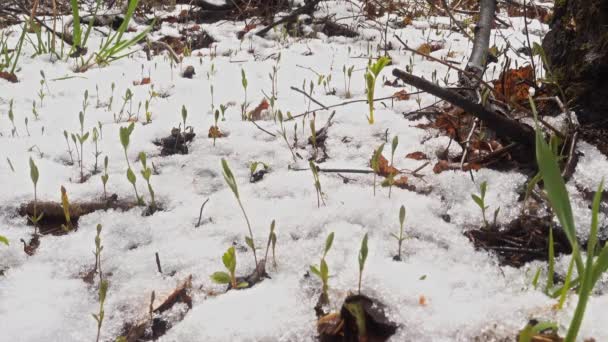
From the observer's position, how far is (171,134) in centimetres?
240

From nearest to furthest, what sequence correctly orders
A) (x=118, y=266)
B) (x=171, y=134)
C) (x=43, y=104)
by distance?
(x=118, y=266)
(x=171, y=134)
(x=43, y=104)

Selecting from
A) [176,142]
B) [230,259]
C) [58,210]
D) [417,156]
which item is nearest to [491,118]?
[417,156]

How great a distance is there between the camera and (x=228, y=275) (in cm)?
122

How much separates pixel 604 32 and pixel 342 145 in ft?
3.75

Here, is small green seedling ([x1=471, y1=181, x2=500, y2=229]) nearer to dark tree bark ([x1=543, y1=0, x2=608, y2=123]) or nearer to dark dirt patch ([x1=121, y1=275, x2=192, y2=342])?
dark tree bark ([x1=543, y1=0, x2=608, y2=123])

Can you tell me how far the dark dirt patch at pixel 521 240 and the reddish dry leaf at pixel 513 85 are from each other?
2.60ft

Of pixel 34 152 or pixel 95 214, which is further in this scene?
pixel 34 152

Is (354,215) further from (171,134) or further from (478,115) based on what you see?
(171,134)

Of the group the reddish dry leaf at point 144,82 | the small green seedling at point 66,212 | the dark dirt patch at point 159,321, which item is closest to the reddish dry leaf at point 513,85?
the dark dirt patch at point 159,321

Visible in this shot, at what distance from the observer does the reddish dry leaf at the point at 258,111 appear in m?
2.73

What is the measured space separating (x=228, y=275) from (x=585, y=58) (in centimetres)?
162

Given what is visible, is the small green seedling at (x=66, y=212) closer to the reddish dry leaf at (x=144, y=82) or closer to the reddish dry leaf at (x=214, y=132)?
the reddish dry leaf at (x=214, y=132)

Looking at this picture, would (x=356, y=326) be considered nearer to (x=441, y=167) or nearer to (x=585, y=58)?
(x=441, y=167)

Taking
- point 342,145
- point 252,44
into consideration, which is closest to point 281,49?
point 252,44
